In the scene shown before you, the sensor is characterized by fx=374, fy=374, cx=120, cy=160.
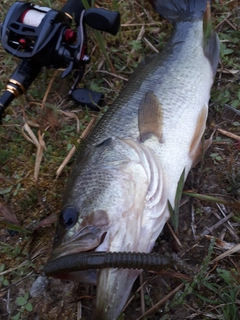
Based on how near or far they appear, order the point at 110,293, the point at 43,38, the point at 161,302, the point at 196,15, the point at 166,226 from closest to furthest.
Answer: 1. the point at 110,293
2. the point at 161,302
3. the point at 166,226
4. the point at 43,38
5. the point at 196,15

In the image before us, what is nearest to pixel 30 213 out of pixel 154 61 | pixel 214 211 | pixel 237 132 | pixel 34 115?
pixel 34 115

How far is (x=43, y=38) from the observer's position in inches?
105

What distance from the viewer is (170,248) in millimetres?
2301

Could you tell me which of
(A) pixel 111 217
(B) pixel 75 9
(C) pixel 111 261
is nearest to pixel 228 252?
(A) pixel 111 217

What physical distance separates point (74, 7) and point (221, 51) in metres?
1.28

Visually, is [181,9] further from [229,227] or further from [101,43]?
[229,227]

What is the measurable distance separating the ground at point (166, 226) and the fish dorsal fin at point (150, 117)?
0.41m

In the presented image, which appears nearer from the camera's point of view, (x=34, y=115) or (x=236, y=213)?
(x=236, y=213)

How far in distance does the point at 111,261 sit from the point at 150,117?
A: 3.50 ft

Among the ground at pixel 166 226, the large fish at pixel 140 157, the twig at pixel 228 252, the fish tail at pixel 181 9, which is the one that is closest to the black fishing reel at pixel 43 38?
the ground at pixel 166 226

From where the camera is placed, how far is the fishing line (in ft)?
5.38

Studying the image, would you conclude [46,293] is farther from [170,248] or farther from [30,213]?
[170,248]

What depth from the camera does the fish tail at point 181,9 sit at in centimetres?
299

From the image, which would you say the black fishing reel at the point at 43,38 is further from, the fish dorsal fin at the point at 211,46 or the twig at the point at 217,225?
the twig at the point at 217,225
